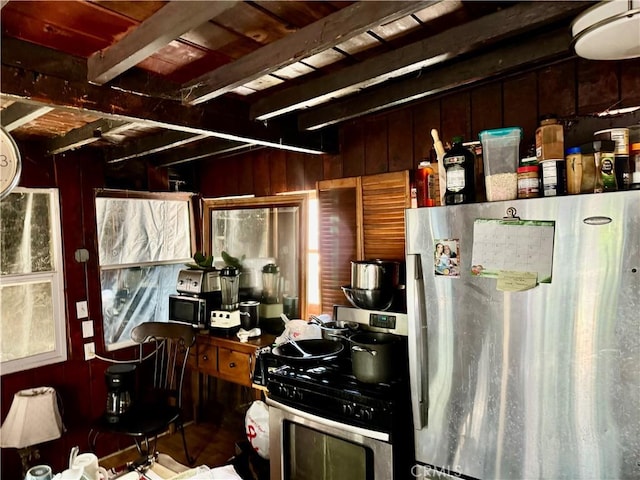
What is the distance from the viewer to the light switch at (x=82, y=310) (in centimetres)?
307

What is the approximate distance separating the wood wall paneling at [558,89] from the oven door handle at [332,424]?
1.57m

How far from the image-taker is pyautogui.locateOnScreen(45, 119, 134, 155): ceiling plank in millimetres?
2318

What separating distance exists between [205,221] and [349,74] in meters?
2.43

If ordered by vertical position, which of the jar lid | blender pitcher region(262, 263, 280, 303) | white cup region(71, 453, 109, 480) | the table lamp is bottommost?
the table lamp

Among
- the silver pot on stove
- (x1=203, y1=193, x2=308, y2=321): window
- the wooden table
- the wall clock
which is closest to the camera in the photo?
the wall clock

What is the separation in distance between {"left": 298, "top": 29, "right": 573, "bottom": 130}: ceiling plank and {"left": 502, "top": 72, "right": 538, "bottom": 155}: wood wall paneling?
A: 17cm

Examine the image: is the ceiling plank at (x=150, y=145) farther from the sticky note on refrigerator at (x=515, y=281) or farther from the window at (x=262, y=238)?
the sticky note on refrigerator at (x=515, y=281)

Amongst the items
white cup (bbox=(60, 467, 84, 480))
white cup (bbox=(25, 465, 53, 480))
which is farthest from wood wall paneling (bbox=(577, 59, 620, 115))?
white cup (bbox=(25, 465, 53, 480))

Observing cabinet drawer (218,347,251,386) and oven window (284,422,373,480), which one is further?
cabinet drawer (218,347,251,386)

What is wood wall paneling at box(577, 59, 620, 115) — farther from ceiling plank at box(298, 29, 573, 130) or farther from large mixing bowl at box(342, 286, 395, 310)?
large mixing bowl at box(342, 286, 395, 310)

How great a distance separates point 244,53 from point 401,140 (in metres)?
1.08

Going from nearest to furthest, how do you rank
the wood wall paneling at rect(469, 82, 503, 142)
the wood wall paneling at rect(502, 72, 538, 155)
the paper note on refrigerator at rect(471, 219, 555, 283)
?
the paper note on refrigerator at rect(471, 219, 555, 283) < the wood wall paneling at rect(502, 72, 538, 155) < the wood wall paneling at rect(469, 82, 503, 142)

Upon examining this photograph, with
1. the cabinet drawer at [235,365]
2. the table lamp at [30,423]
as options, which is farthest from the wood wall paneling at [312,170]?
the table lamp at [30,423]

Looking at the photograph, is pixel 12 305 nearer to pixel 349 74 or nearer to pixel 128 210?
pixel 128 210
